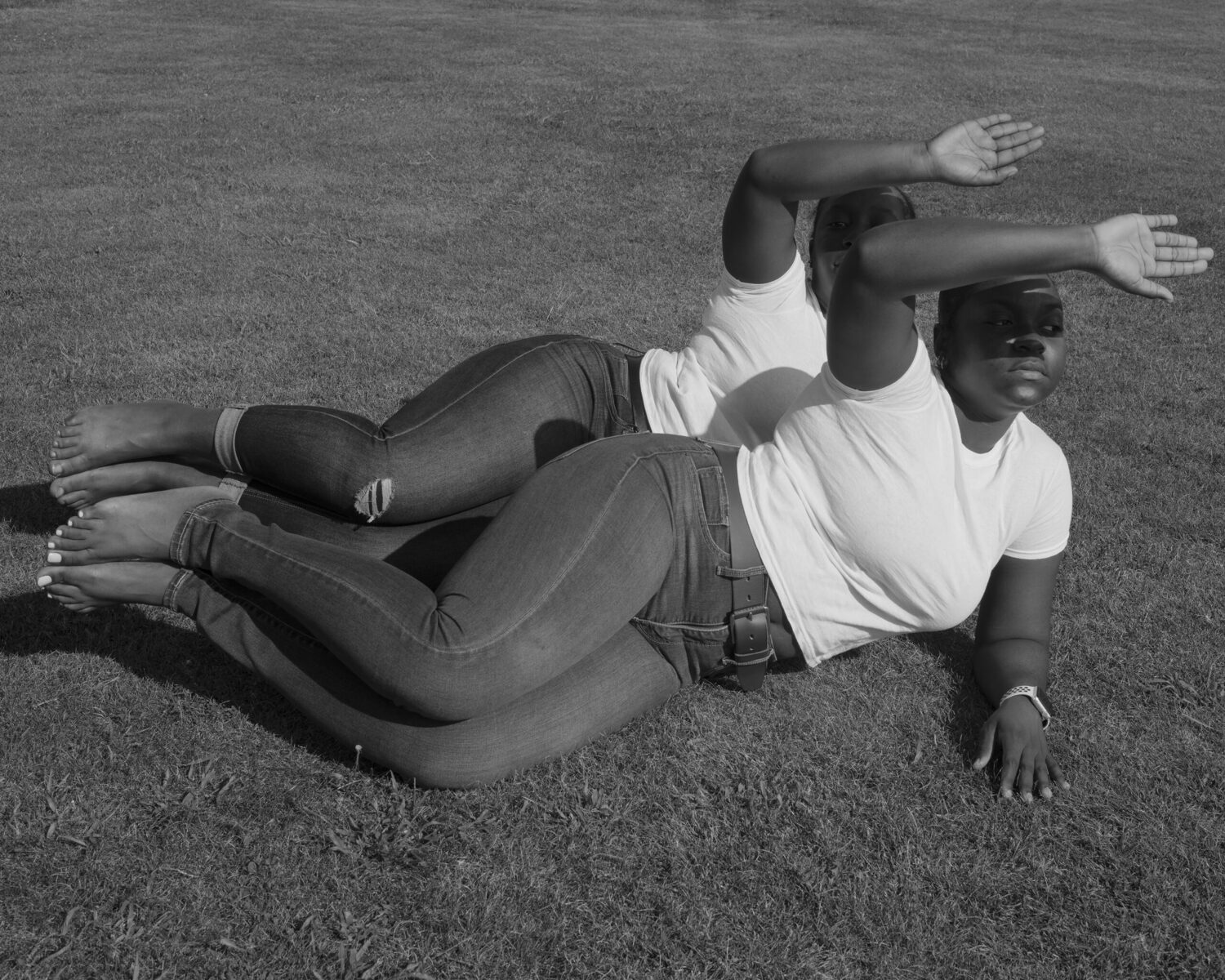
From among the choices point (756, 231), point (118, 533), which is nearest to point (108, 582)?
point (118, 533)

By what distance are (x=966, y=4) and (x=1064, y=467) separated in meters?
25.5

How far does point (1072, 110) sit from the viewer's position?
14578 millimetres

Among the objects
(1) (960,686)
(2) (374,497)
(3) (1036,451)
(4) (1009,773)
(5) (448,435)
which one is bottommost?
(1) (960,686)

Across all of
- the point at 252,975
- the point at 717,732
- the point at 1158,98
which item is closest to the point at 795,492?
the point at 717,732

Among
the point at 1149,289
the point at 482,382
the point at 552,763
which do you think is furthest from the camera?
the point at 482,382

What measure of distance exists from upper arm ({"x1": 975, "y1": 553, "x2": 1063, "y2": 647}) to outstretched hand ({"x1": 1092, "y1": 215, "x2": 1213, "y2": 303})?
3.38ft

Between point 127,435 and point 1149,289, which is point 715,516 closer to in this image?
point 1149,289

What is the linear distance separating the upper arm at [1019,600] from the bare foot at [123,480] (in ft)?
8.40

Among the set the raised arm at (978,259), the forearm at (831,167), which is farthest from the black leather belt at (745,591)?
the forearm at (831,167)

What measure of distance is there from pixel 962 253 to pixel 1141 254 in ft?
1.34

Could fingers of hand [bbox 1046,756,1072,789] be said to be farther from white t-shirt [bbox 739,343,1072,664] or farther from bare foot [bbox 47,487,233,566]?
bare foot [bbox 47,487,233,566]

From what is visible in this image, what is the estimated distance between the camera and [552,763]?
10.9 ft

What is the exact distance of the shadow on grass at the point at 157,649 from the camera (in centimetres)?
352

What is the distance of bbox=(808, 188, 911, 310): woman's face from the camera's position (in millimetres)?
3973
